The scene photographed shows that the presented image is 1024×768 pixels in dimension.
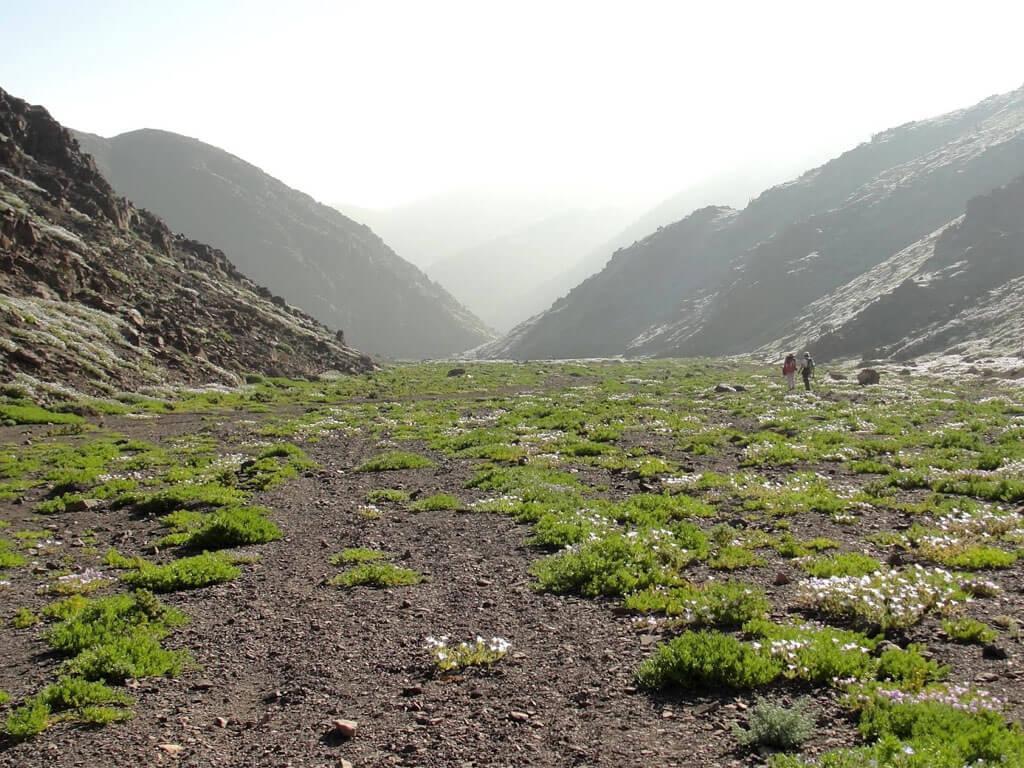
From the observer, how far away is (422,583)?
11.8 metres

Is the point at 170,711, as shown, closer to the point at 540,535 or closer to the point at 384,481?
the point at 540,535

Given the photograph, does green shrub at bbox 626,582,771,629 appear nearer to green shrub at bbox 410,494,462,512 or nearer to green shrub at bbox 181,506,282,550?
→ green shrub at bbox 410,494,462,512

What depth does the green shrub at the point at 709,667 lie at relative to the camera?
7703 millimetres

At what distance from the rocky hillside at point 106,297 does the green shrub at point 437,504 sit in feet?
99.4

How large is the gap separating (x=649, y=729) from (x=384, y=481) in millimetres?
15102

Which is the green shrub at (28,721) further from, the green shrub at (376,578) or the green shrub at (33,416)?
the green shrub at (33,416)

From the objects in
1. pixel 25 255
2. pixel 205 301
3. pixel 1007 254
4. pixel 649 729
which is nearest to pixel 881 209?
pixel 1007 254

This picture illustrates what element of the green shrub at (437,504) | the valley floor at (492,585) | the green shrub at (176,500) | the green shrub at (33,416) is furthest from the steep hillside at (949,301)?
the green shrub at (33,416)

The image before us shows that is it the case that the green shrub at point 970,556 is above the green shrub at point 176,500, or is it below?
below

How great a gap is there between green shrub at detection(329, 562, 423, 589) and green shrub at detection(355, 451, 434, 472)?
1071 cm

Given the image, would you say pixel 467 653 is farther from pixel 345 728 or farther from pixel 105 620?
pixel 105 620

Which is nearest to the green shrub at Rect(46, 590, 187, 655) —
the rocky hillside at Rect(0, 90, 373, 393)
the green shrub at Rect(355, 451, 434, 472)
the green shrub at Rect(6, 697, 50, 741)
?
the green shrub at Rect(6, 697, 50, 741)

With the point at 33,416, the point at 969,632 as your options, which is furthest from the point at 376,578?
the point at 33,416

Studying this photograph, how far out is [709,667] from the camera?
7750 mm
